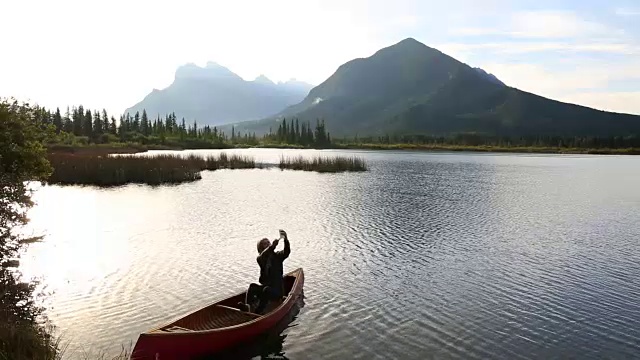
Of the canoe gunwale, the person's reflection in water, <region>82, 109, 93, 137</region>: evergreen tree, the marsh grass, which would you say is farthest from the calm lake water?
<region>82, 109, 93, 137</region>: evergreen tree

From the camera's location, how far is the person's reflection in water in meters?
13.1

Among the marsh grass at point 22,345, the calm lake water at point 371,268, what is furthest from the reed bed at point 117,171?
the marsh grass at point 22,345

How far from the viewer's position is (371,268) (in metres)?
21.9

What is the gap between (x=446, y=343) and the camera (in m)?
14.2

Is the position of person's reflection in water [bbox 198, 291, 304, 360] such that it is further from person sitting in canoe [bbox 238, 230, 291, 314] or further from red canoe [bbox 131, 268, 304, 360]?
person sitting in canoe [bbox 238, 230, 291, 314]

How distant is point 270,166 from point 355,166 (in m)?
14.6

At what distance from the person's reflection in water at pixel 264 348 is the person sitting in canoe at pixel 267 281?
87 cm

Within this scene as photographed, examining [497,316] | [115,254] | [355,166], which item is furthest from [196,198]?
[355,166]

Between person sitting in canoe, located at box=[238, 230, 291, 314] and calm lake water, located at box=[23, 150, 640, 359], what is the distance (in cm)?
125

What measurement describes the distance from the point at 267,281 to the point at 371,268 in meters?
7.37

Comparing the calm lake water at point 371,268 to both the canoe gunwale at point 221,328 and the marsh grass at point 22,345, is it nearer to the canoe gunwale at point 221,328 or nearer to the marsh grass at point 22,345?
the canoe gunwale at point 221,328

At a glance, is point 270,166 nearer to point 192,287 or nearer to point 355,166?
point 355,166

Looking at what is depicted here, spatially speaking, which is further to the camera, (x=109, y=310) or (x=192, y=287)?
(x=192, y=287)

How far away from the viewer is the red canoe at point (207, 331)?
1131 centimetres
